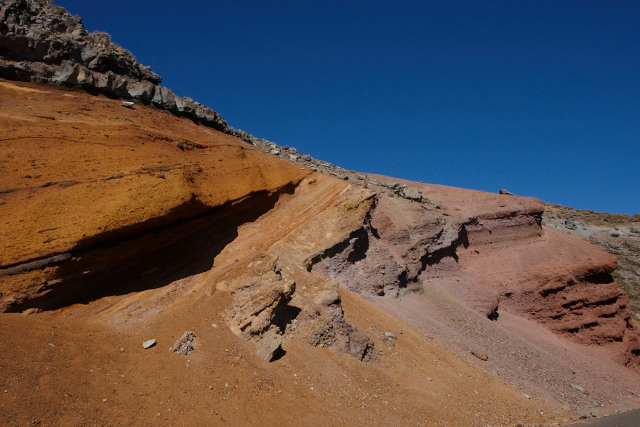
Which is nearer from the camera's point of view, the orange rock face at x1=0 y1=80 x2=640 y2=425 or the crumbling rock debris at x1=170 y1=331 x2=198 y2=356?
the orange rock face at x1=0 y1=80 x2=640 y2=425

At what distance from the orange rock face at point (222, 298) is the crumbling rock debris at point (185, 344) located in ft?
0.21

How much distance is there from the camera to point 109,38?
1354cm

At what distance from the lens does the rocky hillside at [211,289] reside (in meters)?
6.74

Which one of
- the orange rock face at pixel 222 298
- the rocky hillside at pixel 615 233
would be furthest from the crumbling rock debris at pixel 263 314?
the rocky hillside at pixel 615 233

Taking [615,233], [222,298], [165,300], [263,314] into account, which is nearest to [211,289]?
[222,298]

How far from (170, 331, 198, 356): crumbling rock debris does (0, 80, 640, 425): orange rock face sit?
6 centimetres

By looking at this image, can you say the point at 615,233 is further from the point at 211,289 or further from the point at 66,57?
the point at 66,57

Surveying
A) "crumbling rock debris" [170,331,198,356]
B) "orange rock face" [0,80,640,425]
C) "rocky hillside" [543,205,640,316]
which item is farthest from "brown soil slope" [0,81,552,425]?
"rocky hillside" [543,205,640,316]

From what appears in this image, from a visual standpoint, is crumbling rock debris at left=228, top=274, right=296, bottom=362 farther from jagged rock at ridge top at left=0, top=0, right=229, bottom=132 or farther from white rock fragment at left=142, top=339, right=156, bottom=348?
jagged rock at ridge top at left=0, top=0, right=229, bottom=132

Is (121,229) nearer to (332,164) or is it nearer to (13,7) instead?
(13,7)

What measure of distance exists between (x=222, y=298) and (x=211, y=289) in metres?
0.37

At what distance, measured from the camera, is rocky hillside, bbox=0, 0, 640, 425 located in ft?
22.1

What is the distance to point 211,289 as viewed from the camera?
9.16 m

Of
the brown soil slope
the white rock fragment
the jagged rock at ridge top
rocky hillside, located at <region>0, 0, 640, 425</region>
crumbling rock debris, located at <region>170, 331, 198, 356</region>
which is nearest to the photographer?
the brown soil slope
